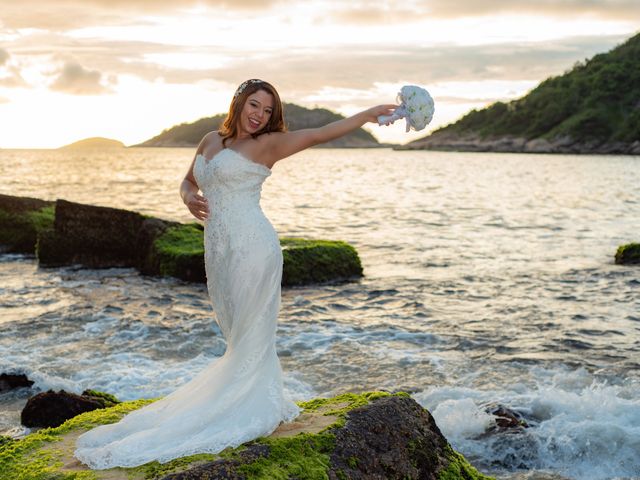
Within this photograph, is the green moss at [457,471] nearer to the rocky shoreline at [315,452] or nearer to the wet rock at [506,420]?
the rocky shoreline at [315,452]

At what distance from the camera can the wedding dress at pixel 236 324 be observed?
5.60m

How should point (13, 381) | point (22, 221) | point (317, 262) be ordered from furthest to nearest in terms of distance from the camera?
point (22, 221), point (317, 262), point (13, 381)

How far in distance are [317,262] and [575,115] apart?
472ft

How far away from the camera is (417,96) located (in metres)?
5.52

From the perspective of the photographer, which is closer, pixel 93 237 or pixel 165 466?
pixel 165 466

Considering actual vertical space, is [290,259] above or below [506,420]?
above

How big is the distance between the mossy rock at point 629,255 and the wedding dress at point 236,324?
742 inches

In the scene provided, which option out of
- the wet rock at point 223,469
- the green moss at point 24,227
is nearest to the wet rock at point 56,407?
the wet rock at point 223,469

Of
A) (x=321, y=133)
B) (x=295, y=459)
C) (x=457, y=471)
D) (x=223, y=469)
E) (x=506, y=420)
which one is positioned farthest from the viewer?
(x=506, y=420)

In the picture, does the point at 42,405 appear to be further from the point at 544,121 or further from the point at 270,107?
the point at 544,121

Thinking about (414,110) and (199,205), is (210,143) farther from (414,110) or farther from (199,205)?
(414,110)

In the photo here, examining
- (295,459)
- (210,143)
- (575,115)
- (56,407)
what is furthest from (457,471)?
(575,115)

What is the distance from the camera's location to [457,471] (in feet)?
19.9

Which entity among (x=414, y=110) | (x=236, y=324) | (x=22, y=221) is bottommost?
(x=22, y=221)
